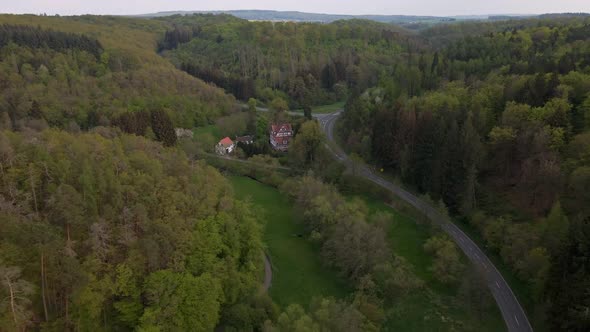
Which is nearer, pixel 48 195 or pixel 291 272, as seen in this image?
pixel 48 195

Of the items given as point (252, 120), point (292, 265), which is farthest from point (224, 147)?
point (292, 265)

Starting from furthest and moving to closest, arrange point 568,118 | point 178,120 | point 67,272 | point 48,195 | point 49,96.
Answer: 1. point 178,120
2. point 49,96
3. point 568,118
4. point 48,195
5. point 67,272

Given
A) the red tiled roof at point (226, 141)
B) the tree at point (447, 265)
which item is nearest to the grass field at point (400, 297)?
the tree at point (447, 265)

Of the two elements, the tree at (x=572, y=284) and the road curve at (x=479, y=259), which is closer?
the tree at (x=572, y=284)

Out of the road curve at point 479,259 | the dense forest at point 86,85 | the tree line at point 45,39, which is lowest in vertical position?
the road curve at point 479,259

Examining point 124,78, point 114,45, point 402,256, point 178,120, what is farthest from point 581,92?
point 114,45

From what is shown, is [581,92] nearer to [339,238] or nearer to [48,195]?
[339,238]

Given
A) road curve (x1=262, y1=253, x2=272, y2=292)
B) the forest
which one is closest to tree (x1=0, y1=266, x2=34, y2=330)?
the forest

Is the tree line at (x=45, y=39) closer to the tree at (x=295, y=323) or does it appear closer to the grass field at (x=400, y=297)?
the grass field at (x=400, y=297)
